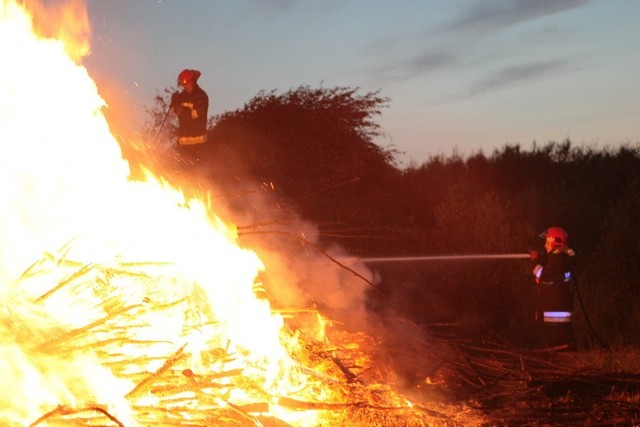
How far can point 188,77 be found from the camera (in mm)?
9727

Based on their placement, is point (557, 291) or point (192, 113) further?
point (192, 113)

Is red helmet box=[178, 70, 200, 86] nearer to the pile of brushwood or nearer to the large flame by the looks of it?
the large flame

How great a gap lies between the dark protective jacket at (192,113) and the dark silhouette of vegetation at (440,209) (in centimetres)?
162

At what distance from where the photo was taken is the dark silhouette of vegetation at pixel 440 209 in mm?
10328

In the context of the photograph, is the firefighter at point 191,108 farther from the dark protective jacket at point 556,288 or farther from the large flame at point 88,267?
the dark protective jacket at point 556,288

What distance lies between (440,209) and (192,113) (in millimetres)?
5547

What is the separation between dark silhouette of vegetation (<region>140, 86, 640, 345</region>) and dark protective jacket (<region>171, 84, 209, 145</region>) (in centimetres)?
162

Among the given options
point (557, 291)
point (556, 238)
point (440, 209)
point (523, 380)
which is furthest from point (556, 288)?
point (440, 209)

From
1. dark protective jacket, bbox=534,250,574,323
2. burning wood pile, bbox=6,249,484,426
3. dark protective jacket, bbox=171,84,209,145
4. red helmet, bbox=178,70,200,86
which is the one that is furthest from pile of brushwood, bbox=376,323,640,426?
red helmet, bbox=178,70,200,86

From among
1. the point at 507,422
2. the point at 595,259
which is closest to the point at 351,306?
the point at 507,422

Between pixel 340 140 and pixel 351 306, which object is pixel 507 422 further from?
pixel 340 140

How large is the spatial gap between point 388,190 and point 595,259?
6.24 m

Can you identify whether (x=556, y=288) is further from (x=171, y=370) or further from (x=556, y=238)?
(x=171, y=370)

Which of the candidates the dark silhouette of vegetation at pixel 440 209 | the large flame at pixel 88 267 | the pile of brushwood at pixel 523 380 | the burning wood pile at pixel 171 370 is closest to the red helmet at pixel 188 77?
the dark silhouette of vegetation at pixel 440 209
